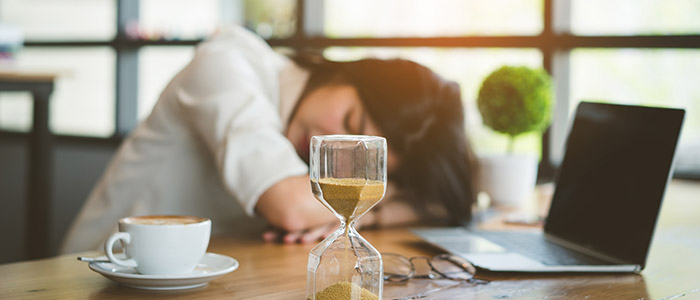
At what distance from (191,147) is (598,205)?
841mm

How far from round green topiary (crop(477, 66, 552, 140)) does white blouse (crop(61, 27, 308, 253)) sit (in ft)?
1.39

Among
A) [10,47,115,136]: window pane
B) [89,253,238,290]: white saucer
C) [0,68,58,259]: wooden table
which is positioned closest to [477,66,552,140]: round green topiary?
[89,253,238,290]: white saucer

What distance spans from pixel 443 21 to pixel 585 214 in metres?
1.59

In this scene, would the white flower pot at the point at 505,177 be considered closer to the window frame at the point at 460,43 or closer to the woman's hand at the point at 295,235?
the woman's hand at the point at 295,235

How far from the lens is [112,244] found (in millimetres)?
832

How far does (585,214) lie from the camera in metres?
1.20

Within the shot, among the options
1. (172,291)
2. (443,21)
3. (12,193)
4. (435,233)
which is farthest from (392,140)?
(12,193)

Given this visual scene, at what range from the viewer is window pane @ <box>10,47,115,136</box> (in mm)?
3564

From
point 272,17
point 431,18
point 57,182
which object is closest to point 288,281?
point 431,18

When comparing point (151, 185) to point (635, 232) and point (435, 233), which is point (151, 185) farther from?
point (635, 232)

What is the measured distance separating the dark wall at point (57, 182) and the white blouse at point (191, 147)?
1.98 m

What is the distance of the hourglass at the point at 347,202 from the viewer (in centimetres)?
77

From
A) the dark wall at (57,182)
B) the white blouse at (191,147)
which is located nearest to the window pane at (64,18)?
the dark wall at (57,182)

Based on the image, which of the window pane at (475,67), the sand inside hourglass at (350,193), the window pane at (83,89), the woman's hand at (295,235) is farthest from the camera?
the window pane at (83,89)
